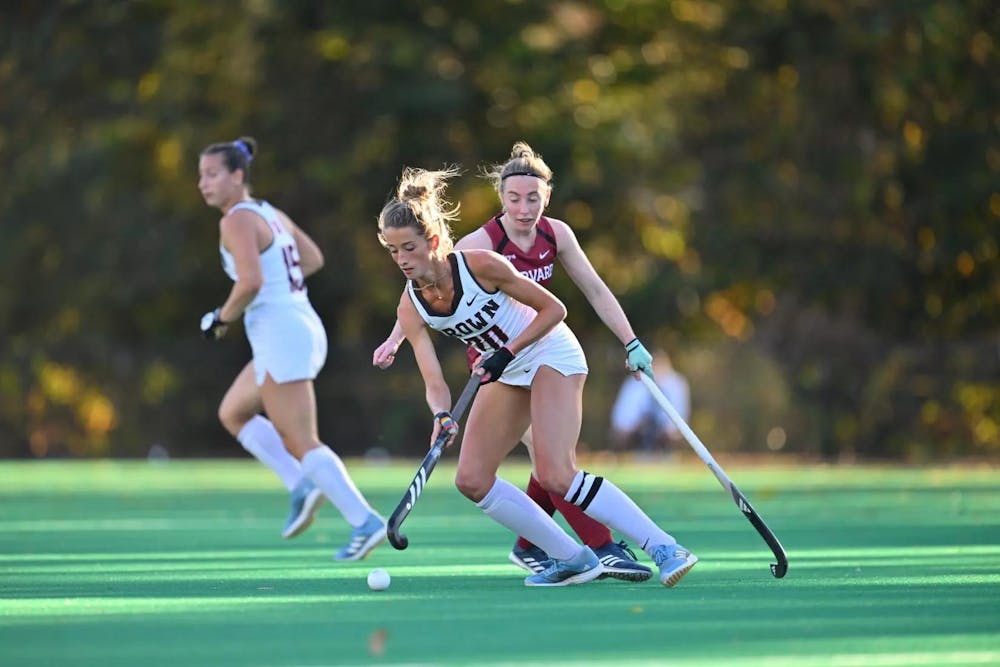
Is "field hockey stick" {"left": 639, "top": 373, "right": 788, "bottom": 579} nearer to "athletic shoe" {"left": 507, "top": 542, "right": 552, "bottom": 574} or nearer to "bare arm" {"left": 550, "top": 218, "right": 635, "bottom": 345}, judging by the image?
"bare arm" {"left": 550, "top": 218, "right": 635, "bottom": 345}

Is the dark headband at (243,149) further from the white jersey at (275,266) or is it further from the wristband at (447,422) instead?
the wristband at (447,422)

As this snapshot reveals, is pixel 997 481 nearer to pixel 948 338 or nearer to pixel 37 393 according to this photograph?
pixel 948 338

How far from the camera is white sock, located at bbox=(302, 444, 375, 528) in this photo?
929 cm

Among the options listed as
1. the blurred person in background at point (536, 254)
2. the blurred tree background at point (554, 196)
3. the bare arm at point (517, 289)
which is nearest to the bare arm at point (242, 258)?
the blurred person in background at point (536, 254)

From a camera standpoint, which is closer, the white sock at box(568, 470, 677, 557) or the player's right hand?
the white sock at box(568, 470, 677, 557)

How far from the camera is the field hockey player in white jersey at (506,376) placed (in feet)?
24.6

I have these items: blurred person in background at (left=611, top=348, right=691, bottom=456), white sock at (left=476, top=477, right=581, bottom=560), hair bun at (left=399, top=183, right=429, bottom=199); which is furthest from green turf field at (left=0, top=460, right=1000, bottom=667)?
blurred person in background at (left=611, top=348, right=691, bottom=456)

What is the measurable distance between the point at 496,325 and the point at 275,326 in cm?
225

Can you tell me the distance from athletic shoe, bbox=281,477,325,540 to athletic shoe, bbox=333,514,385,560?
62cm

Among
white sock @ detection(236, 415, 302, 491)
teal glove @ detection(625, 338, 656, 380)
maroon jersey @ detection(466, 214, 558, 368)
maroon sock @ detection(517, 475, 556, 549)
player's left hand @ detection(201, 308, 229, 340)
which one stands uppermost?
maroon jersey @ detection(466, 214, 558, 368)

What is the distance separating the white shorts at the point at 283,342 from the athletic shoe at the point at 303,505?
0.52m

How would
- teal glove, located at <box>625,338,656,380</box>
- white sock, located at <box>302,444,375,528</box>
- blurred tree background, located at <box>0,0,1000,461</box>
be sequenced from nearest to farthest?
1. teal glove, located at <box>625,338,656,380</box>
2. white sock, located at <box>302,444,375,528</box>
3. blurred tree background, located at <box>0,0,1000,461</box>

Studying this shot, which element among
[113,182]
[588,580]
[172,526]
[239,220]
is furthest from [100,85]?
[588,580]

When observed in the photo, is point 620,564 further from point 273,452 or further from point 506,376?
point 273,452
